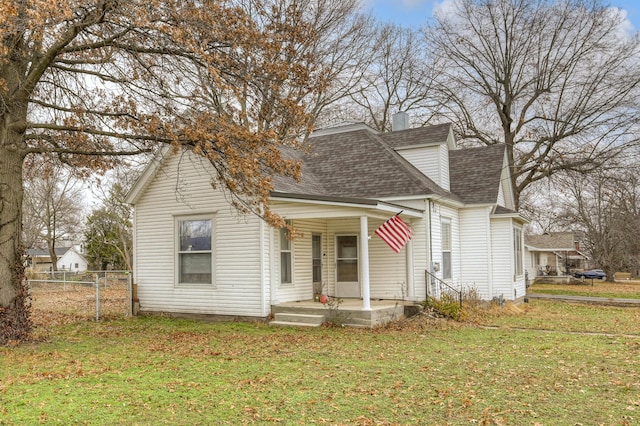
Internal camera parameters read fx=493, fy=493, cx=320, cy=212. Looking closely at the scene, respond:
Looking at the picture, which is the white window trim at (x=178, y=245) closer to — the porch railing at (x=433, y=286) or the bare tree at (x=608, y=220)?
the porch railing at (x=433, y=286)

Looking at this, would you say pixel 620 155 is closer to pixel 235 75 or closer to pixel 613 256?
pixel 613 256

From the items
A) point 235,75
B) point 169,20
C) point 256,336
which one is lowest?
point 256,336

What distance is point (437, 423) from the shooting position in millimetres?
5090

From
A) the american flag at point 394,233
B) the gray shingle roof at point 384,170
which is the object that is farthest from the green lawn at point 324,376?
the gray shingle roof at point 384,170

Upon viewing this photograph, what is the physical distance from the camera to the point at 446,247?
15.7 metres

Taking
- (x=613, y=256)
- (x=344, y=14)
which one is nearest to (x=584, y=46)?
(x=344, y=14)

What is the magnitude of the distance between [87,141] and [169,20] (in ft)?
12.2

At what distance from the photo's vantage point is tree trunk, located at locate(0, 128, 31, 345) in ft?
29.8

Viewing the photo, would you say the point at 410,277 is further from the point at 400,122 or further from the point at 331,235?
the point at 400,122

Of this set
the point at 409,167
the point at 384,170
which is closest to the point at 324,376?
the point at 384,170

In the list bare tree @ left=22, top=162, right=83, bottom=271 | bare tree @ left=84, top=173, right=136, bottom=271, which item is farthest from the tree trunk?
bare tree @ left=22, top=162, right=83, bottom=271

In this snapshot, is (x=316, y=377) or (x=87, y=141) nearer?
(x=316, y=377)

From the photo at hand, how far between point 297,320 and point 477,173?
32.0 feet

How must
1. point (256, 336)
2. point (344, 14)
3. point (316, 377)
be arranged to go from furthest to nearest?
point (344, 14)
point (256, 336)
point (316, 377)
